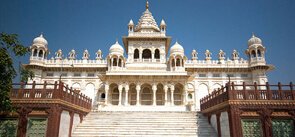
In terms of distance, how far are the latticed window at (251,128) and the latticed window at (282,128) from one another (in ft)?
3.04

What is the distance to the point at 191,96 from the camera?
124 feet

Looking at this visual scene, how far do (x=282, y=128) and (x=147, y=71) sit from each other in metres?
18.9

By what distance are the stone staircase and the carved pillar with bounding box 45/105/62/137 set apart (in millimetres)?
2865

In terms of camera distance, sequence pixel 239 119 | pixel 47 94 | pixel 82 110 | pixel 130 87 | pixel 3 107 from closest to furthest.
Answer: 1. pixel 3 107
2. pixel 239 119
3. pixel 47 94
4. pixel 82 110
5. pixel 130 87

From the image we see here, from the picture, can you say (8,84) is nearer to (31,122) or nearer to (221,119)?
(31,122)

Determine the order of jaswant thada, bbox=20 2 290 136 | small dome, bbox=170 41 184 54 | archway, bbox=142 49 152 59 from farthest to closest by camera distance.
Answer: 1. archway, bbox=142 49 152 59
2. small dome, bbox=170 41 184 54
3. jaswant thada, bbox=20 2 290 136

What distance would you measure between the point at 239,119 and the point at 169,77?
16016 millimetres

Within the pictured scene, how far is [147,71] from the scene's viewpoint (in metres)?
30.9

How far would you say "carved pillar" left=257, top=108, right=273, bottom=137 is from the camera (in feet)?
45.9

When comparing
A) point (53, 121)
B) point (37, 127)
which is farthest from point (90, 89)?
point (53, 121)

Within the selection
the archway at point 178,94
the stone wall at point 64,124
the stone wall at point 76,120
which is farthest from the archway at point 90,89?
the stone wall at point 64,124

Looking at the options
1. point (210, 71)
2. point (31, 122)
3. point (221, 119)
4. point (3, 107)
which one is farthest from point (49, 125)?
point (210, 71)

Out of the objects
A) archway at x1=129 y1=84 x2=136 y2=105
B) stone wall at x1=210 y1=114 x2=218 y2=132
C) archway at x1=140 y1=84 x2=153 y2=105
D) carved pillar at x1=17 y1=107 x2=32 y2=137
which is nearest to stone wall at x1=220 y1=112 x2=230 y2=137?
stone wall at x1=210 y1=114 x2=218 y2=132

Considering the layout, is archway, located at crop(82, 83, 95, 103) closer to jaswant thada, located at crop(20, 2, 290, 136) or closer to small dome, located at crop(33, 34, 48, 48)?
jaswant thada, located at crop(20, 2, 290, 136)
